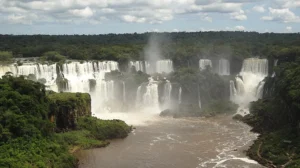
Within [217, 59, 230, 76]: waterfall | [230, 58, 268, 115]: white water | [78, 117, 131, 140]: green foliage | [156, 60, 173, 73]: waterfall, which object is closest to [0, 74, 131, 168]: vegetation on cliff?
[78, 117, 131, 140]: green foliage

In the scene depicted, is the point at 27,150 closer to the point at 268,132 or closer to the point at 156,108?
the point at 268,132

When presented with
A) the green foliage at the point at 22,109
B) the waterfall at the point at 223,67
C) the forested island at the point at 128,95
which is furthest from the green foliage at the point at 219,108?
the green foliage at the point at 22,109

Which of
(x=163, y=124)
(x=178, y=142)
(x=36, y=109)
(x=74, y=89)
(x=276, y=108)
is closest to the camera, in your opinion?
(x=36, y=109)

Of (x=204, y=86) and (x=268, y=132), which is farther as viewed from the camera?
(x=204, y=86)

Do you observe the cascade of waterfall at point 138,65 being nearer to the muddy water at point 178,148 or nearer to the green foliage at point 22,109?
the muddy water at point 178,148

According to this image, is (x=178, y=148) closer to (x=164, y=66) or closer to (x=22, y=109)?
(x=22, y=109)

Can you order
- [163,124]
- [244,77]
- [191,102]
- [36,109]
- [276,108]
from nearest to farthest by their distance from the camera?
1. [36,109]
2. [276,108]
3. [163,124]
4. [191,102]
5. [244,77]

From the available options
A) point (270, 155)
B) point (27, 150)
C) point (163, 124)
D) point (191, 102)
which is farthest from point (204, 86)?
point (27, 150)

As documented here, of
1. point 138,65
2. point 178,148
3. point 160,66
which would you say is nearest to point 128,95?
point 138,65
